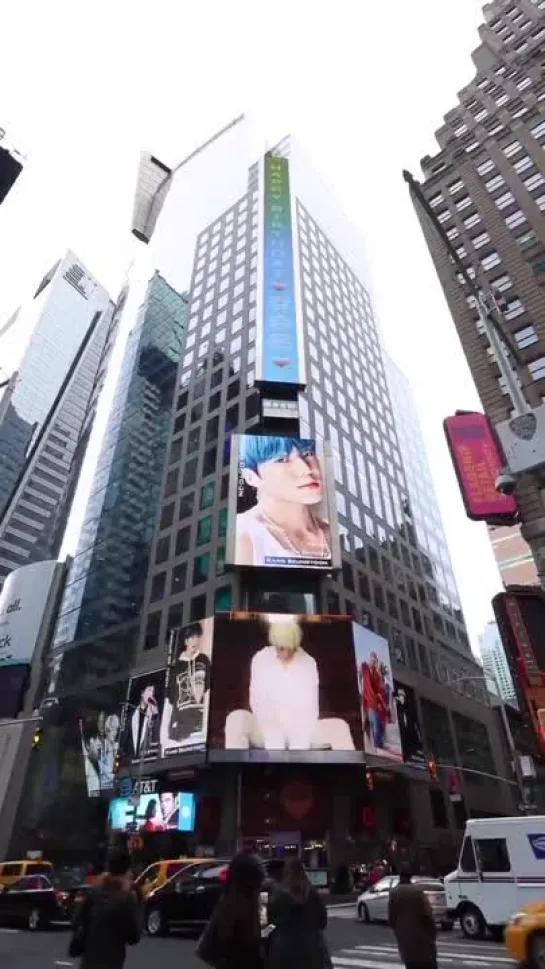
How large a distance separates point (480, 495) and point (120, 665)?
42.2 meters

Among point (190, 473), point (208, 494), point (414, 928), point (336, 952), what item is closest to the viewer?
point (414, 928)

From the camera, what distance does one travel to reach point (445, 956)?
1180cm

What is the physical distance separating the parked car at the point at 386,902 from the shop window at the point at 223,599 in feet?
103

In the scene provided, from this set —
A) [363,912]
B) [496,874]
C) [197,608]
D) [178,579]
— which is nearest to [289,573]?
[197,608]

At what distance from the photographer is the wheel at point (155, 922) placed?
52.9ft

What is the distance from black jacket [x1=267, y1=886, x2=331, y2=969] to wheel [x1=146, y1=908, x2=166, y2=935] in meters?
14.0

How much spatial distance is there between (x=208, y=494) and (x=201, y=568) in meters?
8.64

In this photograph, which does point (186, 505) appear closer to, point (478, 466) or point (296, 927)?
point (478, 466)

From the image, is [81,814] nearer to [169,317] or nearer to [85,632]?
[85,632]

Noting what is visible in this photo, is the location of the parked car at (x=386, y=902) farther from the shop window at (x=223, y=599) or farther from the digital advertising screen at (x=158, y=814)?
the shop window at (x=223, y=599)

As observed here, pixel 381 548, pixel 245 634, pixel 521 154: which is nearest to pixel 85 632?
pixel 245 634

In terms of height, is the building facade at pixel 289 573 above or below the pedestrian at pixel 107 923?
above

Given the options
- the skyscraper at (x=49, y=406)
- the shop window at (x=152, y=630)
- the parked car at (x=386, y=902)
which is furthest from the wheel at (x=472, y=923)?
the skyscraper at (x=49, y=406)

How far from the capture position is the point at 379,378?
95.2m
